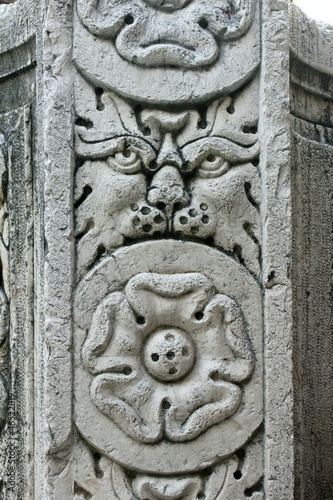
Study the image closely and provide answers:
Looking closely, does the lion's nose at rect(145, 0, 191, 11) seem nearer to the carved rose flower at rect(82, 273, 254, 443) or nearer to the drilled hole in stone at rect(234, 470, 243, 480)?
the carved rose flower at rect(82, 273, 254, 443)

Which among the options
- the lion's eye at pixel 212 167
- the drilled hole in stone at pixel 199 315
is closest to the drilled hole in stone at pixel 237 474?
the drilled hole in stone at pixel 199 315

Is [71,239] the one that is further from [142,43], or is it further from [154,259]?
[142,43]

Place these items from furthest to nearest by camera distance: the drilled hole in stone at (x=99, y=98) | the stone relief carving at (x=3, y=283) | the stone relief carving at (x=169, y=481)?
1. the stone relief carving at (x=3, y=283)
2. the drilled hole in stone at (x=99, y=98)
3. the stone relief carving at (x=169, y=481)

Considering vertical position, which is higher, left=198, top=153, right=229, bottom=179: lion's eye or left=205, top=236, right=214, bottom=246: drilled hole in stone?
left=198, top=153, right=229, bottom=179: lion's eye

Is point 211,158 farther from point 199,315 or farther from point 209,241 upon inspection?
point 199,315

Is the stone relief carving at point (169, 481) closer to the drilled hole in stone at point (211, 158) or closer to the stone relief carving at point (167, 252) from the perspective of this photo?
the stone relief carving at point (167, 252)

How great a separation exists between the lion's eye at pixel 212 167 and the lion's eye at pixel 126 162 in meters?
0.19

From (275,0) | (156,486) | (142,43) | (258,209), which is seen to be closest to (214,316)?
(258,209)

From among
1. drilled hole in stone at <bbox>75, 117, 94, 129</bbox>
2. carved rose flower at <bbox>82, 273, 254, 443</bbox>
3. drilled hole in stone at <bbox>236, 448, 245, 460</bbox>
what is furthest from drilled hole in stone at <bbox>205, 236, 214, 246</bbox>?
drilled hole in stone at <bbox>236, 448, 245, 460</bbox>

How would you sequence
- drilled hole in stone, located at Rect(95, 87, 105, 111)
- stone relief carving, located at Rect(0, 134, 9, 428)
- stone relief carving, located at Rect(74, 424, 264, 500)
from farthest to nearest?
1. stone relief carving, located at Rect(0, 134, 9, 428)
2. drilled hole in stone, located at Rect(95, 87, 105, 111)
3. stone relief carving, located at Rect(74, 424, 264, 500)

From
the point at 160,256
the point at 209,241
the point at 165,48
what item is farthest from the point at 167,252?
the point at 165,48

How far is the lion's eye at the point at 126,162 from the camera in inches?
78.9

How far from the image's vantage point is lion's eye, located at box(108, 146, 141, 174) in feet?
6.57

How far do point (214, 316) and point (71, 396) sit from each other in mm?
450
